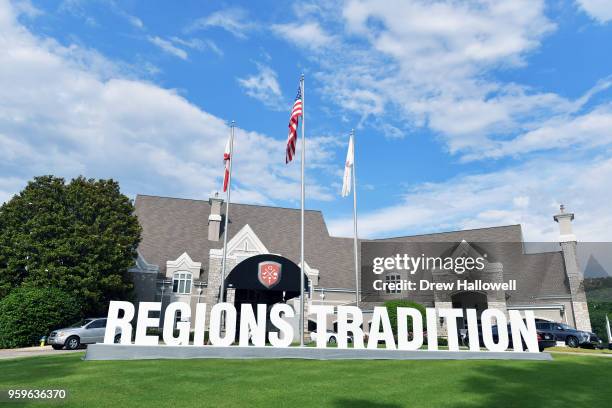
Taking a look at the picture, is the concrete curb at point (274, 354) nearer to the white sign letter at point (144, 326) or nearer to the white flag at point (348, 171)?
the white sign letter at point (144, 326)

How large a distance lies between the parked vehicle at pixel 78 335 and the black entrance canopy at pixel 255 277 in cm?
768

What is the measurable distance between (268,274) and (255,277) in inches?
33.9

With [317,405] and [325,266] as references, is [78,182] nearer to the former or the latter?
[325,266]

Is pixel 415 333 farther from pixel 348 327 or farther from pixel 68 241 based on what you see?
pixel 68 241

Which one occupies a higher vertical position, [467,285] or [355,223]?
[355,223]

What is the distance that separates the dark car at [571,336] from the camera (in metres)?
28.6

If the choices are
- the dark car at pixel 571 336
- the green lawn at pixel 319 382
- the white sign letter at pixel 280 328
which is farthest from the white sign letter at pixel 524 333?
the dark car at pixel 571 336

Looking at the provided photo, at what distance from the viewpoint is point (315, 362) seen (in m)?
15.9

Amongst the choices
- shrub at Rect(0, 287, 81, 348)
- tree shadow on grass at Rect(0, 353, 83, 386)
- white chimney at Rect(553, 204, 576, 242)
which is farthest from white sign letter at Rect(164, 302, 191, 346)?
white chimney at Rect(553, 204, 576, 242)

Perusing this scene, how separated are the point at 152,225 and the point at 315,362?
121 feet

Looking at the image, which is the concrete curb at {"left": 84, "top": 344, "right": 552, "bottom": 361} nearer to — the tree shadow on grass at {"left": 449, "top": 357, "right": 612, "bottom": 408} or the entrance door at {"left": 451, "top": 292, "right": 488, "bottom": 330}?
the tree shadow on grass at {"left": 449, "top": 357, "right": 612, "bottom": 408}

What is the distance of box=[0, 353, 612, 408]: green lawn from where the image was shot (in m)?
9.66

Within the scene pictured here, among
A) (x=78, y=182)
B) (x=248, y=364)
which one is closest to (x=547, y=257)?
(x=248, y=364)

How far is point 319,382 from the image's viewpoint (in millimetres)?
11766
